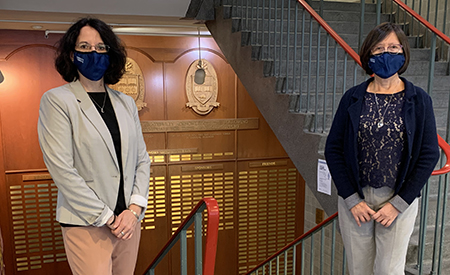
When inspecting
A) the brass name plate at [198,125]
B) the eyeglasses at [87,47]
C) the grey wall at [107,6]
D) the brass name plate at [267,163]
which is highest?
the grey wall at [107,6]

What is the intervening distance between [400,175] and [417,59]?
2.49 m

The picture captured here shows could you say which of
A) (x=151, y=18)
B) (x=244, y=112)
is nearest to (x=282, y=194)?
(x=244, y=112)

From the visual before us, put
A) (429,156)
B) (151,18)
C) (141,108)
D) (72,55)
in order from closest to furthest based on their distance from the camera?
1. (429,156)
2. (72,55)
3. (151,18)
4. (141,108)

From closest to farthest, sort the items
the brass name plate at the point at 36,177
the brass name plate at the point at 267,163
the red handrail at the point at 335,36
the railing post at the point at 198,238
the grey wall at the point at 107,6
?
the railing post at the point at 198,238
the red handrail at the point at 335,36
the grey wall at the point at 107,6
the brass name plate at the point at 36,177
the brass name plate at the point at 267,163

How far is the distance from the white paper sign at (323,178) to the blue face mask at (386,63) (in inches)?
39.4

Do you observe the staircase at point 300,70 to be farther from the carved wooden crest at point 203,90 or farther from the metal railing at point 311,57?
the carved wooden crest at point 203,90

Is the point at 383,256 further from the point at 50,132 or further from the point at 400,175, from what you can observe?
the point at 50,132

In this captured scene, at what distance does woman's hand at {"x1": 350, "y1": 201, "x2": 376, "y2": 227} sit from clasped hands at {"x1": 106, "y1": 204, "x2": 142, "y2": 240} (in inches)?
36.3

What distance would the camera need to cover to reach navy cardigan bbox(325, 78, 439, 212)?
148cm

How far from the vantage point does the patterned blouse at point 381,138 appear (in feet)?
4.92

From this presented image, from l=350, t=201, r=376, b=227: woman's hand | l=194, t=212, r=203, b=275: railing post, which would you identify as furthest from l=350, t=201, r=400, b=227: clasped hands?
l=194, t=212, r=203, b=275: railing post

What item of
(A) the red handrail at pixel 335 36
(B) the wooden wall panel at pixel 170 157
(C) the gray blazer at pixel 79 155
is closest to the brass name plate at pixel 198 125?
(B) the wooden wall panel at pixel 170 157

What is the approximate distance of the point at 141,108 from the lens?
5039 mm

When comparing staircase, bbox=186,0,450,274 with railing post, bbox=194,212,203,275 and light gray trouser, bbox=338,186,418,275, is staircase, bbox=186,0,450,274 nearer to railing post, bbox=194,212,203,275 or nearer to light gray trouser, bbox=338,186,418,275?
light gray trouser, bbox=338,186,418,275
